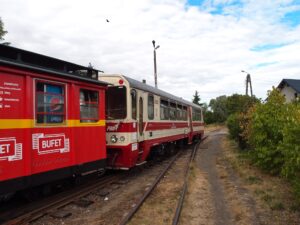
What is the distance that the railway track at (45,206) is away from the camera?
6.67 m

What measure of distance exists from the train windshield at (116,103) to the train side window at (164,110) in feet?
11.7

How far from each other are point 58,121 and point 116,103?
3489 millimetres

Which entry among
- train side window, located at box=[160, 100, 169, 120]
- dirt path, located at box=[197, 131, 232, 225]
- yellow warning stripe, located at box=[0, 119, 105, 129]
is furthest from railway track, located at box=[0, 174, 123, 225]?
train side window, located at box=[160, 100, 169, 120]

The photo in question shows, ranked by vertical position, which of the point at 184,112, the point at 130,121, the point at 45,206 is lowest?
the point at 45,206

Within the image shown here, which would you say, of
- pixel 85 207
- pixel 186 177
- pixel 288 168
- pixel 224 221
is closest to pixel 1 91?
pixel 85 207

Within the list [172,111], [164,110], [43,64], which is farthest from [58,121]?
[172,111]

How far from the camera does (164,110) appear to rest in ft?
48.6

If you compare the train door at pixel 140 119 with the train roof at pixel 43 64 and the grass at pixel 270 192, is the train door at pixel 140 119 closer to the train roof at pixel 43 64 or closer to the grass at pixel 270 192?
the train roof at pixel 43 64

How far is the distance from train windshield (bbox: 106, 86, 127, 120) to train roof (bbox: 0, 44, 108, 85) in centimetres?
189

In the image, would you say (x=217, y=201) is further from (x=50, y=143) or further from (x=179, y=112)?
(x=179, y=112)

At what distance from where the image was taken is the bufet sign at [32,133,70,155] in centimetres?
687

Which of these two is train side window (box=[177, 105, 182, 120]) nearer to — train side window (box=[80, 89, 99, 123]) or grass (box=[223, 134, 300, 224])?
grass (box=[223, 134, 300, 224])

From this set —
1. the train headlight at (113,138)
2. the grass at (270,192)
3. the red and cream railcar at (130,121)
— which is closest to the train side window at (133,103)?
the red and cream railcar at (130,121)

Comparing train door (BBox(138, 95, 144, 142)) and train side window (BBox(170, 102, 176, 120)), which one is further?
train side window (BBox(170, 102, 176, 120))
